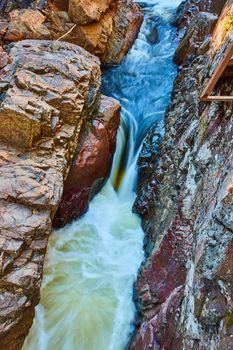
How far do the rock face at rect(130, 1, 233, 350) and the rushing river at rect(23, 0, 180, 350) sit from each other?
374 millimetres

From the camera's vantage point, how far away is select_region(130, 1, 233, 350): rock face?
366 centimetres

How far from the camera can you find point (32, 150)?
19.3ft

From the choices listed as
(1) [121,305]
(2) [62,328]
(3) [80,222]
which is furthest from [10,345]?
(3) [80,222]

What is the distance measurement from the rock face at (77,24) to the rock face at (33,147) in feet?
8.32

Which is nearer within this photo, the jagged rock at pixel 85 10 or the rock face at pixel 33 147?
the rock face at pixel 33 147

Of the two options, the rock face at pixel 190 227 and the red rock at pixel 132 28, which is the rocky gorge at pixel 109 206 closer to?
the rock face at pixel 190 227

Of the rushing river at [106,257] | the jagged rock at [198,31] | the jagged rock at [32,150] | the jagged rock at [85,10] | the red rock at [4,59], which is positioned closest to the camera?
the jagged rock at [32,150]

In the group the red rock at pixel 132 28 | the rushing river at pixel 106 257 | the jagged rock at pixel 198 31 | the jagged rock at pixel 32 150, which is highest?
the jagged rock at pixel 198 31

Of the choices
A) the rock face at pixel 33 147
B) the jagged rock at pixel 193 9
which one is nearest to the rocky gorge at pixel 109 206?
the rock face at pixel 33 147

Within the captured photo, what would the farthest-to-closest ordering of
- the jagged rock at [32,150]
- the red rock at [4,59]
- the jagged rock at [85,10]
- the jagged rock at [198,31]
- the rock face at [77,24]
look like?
the jagged rock at [85,10] < the rock face at [77,24] < the jagged rock at [198,31] < the red rock at [4,59] < the jagged rock at [32,150]

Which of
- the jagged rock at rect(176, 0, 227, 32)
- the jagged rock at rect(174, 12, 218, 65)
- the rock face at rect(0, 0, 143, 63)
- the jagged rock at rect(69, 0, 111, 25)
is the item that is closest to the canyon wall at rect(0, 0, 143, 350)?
the rock face at rect(0, 0, 143, 63)

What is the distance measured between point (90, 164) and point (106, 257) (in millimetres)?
1920

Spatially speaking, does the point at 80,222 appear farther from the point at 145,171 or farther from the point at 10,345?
the point at 10,345

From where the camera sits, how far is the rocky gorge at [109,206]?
4.31m
